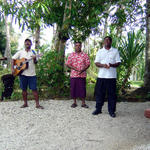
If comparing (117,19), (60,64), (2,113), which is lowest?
(2,113)

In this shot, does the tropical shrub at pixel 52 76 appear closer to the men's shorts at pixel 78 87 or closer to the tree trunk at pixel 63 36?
the tree trunk at pixel 63 36

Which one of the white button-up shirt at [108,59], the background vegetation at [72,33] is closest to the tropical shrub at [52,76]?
the background vegetation at [72,33]

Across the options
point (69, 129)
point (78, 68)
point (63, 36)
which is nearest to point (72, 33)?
point (63, 36)

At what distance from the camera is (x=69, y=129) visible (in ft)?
13.5

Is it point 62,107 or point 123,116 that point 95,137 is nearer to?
point 123,116

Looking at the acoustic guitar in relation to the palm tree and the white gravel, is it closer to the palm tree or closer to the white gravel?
the white gravel

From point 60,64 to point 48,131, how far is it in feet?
9.49

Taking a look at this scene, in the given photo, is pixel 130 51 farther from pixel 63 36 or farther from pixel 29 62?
pixel 29 62

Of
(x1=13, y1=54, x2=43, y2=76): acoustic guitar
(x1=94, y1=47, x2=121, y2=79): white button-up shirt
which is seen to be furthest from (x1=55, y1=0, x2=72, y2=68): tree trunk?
(x1=94, y1=47, x2=121, y2=79): white button-up shirt

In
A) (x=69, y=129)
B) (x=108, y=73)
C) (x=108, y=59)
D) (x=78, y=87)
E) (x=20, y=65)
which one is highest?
(x=108, y=59)

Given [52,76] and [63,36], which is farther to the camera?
[63,36]

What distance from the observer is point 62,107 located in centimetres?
562

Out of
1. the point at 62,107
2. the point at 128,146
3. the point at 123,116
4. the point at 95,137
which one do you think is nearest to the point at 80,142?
the point at 95,137

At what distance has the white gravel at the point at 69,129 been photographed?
11.2 feet
